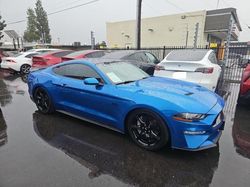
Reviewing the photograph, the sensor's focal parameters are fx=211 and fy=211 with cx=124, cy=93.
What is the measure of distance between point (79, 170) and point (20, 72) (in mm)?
10898

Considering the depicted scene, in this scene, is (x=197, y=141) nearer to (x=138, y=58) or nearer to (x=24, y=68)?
(x=138, y=58)

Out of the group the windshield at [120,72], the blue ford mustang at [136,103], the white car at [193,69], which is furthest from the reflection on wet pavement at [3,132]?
the white car at [193,69]

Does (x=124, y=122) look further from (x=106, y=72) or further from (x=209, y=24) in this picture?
(x=209, y=24)

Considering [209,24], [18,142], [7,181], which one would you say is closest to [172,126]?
[7,181]

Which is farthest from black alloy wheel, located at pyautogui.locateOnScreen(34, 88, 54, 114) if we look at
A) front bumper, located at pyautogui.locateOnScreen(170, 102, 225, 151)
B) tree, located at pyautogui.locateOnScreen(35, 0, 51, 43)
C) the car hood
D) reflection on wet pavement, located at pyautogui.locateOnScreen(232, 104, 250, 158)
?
tree, located at pyautogui.locateOnScreen(35, 0, 51, 43)

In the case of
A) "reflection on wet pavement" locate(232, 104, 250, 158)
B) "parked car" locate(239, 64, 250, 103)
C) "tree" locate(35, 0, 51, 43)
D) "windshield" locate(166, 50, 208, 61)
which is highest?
"tree" locate(35, 0, 51, 43)

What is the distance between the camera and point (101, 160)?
123 inches

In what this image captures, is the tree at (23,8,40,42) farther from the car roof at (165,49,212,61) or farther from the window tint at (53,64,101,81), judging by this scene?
the window tint at (53,64,101,81)

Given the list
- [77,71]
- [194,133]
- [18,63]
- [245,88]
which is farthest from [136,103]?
[18,63]

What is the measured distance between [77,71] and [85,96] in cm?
71

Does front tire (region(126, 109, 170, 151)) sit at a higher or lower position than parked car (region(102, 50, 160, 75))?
lower

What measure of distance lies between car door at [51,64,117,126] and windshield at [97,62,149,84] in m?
0.20

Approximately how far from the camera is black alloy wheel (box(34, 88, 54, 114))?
4844 mm

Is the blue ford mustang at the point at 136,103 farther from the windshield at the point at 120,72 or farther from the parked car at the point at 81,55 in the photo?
the parked car at the point at 81,55
